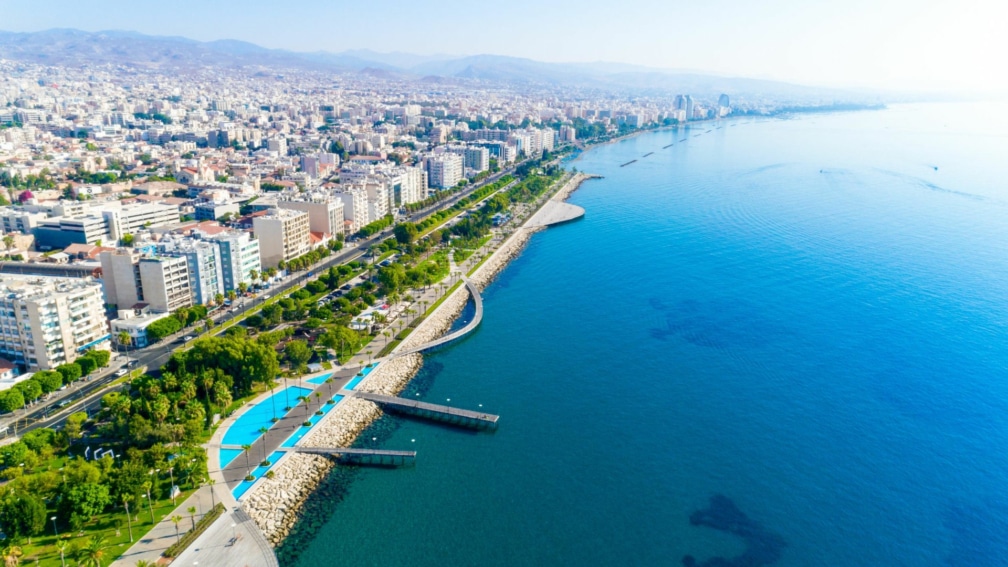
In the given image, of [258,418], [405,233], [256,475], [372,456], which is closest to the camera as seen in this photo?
[256,475]

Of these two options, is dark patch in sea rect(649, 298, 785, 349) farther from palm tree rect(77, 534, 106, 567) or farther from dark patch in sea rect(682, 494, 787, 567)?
palm tree rect(77, 534, 106, 567)

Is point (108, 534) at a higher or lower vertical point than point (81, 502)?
lower

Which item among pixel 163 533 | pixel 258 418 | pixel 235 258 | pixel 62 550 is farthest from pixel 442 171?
pixel 62 550

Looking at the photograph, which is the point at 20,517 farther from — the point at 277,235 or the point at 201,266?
the point at 277,235

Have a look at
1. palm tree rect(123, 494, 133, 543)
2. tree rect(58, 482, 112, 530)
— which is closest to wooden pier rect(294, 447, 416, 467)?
palm tree rect(123, 494, 133, 543)

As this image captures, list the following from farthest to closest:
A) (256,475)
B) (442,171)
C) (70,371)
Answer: (442,171) → (70,371) → (256,475)

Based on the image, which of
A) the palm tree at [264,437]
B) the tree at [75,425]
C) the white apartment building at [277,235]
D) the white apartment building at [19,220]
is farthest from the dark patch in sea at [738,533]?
the white apartment building at [19,220]

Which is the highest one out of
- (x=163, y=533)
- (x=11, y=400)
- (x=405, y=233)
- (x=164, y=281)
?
(x=164, y=281)

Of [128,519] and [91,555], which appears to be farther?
[128,519]
